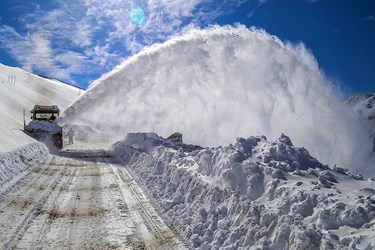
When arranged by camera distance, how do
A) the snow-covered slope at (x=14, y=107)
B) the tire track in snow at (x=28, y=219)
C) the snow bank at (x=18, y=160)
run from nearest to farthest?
1. the tire track in snow at (x=28, y=219)
2. the snow bank at (x=18, y=160)
3. the snow-covered slope at (x=14, y=107)

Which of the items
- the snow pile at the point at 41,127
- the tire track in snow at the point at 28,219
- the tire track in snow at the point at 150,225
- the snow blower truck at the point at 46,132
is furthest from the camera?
the snow pile at the point at 41,127

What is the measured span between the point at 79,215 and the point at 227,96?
61.1 feet

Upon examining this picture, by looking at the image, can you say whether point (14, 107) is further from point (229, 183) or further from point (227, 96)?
point (229, 183)

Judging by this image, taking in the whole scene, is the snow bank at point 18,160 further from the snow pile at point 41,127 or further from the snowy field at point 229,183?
the snow pile at point 41,127

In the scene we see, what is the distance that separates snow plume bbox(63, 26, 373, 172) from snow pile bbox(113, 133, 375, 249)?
12779 millimetres

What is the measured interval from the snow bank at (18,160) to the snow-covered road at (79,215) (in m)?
0.37

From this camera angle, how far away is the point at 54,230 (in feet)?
21.1

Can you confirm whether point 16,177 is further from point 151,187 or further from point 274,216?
point 274,216

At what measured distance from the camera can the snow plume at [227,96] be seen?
21297mm

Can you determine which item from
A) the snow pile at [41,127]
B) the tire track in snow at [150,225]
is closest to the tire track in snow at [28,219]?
the tire track in snow at [150,225]

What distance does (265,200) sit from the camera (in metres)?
6.35

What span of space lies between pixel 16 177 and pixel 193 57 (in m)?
17.0

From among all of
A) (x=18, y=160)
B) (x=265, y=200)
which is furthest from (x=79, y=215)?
(x=18, y=160)

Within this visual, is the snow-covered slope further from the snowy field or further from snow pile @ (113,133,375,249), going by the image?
snow pile @ (113,133,375,249)
